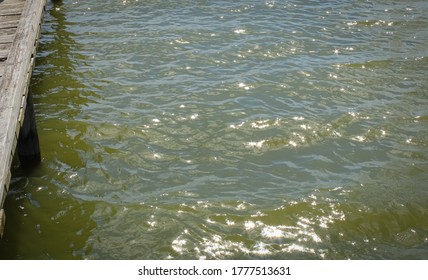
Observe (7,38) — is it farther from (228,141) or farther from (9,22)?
(228,141)

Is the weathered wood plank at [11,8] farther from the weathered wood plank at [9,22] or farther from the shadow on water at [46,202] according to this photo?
the shadow on water at [46,202]

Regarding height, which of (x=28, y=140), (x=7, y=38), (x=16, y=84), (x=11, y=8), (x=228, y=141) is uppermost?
(x=11, y=8)

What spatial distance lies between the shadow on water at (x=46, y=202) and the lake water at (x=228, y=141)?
0.08ft

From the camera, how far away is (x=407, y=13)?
42.1 ft

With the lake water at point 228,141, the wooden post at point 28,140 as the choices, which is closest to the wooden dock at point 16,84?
the wooden post at point 28,140

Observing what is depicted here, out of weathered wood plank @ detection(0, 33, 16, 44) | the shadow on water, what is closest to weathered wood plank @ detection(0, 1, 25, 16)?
weathered wood plank @ detection(0, 33, 16, 44)

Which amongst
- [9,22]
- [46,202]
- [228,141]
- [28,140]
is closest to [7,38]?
[9,22]

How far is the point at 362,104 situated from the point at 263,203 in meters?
3.51

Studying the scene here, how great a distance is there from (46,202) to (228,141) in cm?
300

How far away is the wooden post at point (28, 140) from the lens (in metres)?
6.64

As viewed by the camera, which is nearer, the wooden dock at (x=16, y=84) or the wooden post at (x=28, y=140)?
the wooden dock at (x=16, y=84)

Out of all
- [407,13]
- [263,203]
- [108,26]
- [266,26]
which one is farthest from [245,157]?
[407,13]

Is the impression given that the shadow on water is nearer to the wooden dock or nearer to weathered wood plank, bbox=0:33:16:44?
the wooden dock

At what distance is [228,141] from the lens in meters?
7.52
